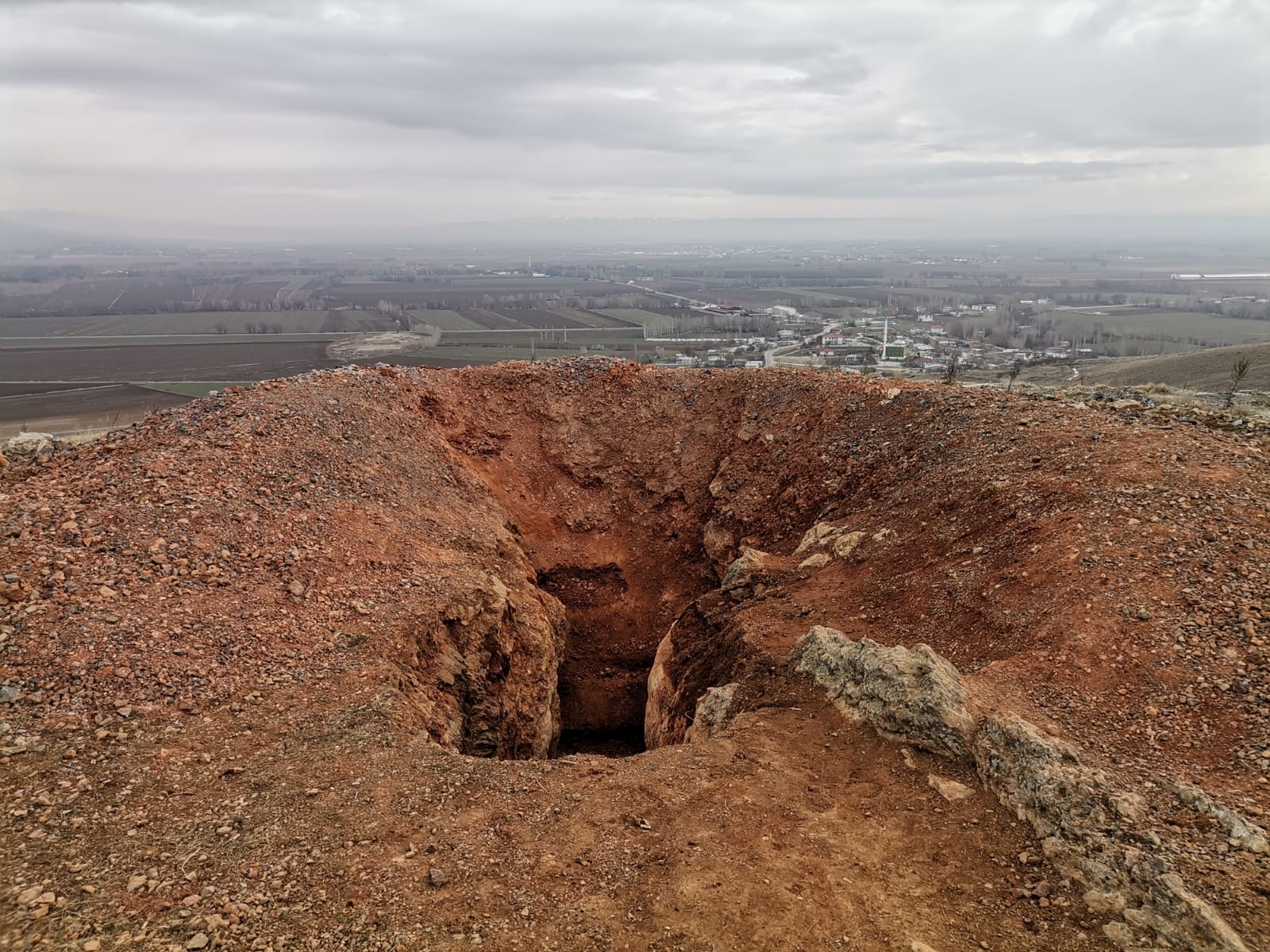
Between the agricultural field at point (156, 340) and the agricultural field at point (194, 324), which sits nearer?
the agricultural field at point (156, 340)

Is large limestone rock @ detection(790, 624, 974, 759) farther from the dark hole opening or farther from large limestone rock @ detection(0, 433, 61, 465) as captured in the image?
large limestone rock @ detection(0, 433, 61, 465)

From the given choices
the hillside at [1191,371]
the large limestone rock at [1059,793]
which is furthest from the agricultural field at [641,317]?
the large limestone rock at [1059,793]

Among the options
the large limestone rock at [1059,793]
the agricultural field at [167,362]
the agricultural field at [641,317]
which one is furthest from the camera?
the agricultural field at [641,317]

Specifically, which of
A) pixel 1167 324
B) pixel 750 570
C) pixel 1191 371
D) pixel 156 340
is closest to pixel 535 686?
pixel 750 570

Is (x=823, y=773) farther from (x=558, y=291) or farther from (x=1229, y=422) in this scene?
(x=558, y=291)

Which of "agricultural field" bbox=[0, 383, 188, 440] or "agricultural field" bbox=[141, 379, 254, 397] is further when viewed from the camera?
"agricultural field" bbox=[141, 379, 254, 397]

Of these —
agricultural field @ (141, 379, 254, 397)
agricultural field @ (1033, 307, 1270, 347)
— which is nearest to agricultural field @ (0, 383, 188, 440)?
agricultural field @ (141, 379, 254, 397)

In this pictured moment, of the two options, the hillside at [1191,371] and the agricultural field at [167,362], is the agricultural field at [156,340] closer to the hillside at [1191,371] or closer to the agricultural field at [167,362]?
the agricultural field at [167,362]

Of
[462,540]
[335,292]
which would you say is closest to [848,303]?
[335,292]

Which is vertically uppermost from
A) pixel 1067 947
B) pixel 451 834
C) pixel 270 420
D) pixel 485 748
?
pixel 270 420
